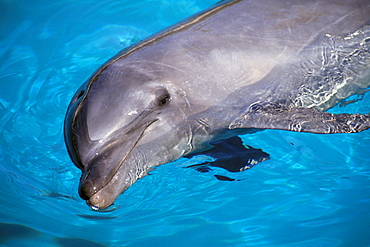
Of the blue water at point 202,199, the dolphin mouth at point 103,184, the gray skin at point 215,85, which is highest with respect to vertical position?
the gray skin at point 215,85

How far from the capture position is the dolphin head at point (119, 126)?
11.4 feet

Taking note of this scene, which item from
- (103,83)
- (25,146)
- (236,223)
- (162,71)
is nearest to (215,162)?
(236,223)

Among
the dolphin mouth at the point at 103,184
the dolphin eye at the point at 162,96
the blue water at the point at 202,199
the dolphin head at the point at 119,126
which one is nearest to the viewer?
the dolphin mouth at the point at 103,184

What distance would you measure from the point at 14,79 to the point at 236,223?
521 cm

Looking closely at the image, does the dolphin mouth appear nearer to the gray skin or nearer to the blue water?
the gray skin

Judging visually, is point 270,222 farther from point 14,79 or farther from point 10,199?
point 14,79

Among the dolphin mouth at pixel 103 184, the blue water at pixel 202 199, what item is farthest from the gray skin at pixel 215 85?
the blue water at pixel 202 199

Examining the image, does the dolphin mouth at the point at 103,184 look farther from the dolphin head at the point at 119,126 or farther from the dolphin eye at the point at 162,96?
the dolphin eye at the point at 162,96

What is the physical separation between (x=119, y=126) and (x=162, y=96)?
1.92 ft

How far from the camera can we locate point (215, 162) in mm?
5090

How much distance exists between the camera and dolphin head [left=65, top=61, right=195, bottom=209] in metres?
3.48

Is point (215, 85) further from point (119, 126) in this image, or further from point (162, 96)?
point (119, 126)

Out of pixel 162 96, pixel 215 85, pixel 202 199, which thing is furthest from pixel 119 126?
pixel 202 199

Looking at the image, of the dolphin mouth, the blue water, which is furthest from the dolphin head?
the blue water
